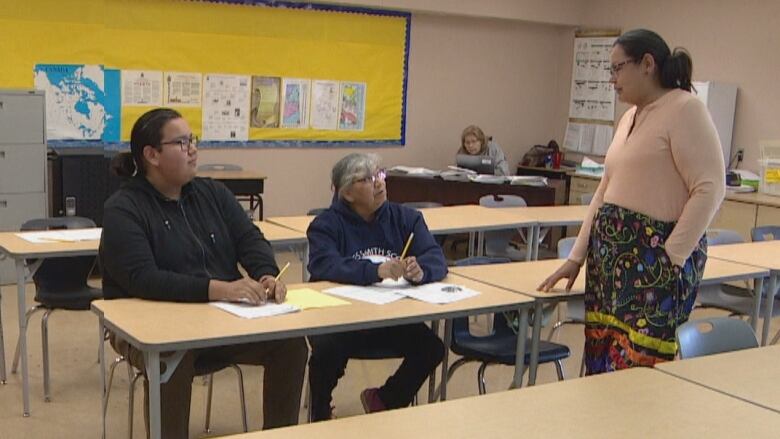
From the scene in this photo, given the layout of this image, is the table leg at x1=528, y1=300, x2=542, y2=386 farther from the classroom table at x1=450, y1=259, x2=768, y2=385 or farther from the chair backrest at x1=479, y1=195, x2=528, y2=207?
the chair backrest at x1=479, y1=195, x2=528, y2=207

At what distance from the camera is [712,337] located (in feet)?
9.32

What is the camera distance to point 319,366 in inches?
136

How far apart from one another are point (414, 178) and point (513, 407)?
568 cm

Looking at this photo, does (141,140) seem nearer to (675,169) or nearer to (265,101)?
(675,169)

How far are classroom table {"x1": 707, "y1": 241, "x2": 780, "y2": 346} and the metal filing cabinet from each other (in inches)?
173

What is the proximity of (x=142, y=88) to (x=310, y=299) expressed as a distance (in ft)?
14.9

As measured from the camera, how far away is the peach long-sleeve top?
2902mm

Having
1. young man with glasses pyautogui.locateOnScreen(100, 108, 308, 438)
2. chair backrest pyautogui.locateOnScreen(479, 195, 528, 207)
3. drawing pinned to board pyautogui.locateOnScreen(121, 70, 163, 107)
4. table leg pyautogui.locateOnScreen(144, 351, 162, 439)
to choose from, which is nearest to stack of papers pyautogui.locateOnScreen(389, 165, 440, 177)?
A: chair backrest pyautogui.locateOnScreen(479, 195, 528, 207)

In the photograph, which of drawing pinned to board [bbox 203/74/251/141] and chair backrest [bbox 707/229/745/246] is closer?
chair backrest [bbox 707/229/745/246]

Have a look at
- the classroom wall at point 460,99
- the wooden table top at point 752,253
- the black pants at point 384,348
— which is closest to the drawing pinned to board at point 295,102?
the classroom wall at point 460,99

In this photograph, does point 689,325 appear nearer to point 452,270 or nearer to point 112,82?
point 452,270

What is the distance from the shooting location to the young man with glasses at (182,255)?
301 cm

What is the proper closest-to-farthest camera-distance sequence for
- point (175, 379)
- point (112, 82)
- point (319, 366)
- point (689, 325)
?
point (689, 325), point (175, 379), point (319, 366), point (112, 82)

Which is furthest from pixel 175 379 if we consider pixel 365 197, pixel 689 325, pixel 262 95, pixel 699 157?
pixel 262 95
